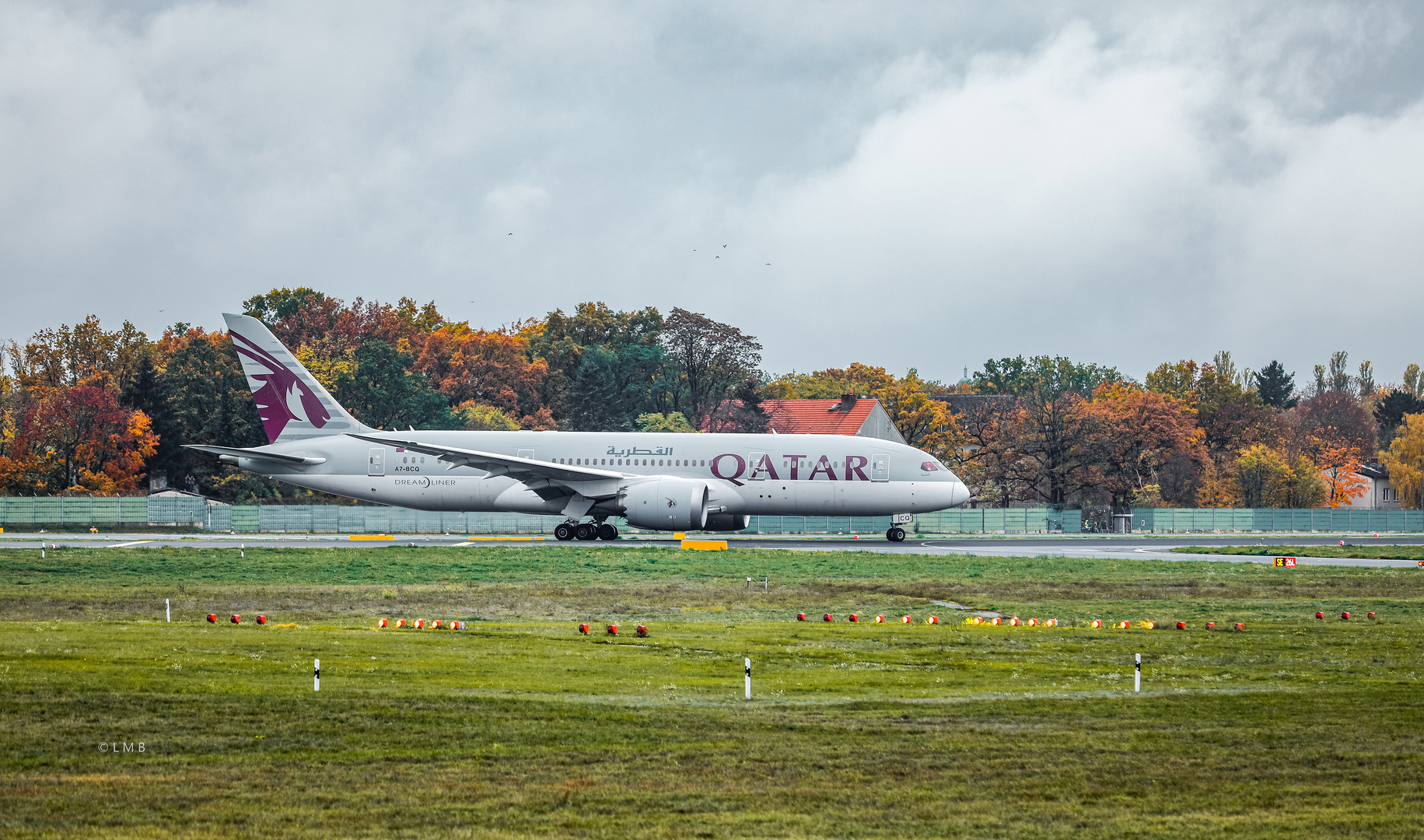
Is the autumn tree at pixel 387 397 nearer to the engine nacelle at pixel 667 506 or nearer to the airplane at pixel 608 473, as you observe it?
the airplane at pixel 608 473

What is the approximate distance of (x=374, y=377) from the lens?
8331 centimetres

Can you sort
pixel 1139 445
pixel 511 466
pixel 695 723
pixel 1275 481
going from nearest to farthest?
1. pixel 695 723
2. pixel 511 466
3. pixel 1139 445
4. pixel 1275 481

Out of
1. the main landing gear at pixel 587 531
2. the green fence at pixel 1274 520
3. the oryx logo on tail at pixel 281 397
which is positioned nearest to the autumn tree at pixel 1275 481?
the green fence at pixel 1274 520

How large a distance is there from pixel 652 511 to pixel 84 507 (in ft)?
113

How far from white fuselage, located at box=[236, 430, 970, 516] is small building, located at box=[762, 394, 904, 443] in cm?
3484

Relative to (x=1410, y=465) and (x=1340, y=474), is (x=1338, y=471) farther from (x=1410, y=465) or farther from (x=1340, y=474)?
(x=1410, y=465)

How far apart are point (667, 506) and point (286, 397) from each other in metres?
16.4

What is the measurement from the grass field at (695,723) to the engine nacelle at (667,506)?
675 inches

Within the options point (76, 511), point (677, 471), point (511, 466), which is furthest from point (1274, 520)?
point (76, 511)

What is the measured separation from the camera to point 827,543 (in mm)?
49062

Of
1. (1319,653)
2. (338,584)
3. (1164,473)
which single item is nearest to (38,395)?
(338,584)

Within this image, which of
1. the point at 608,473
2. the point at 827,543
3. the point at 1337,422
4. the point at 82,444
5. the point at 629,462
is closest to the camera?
the point at 608,473

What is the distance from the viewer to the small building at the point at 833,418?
8475 centimetres

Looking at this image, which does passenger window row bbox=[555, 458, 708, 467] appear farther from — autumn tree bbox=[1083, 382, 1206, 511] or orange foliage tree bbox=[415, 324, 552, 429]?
orange foliage tree bbox=[415, 324, 552, 429]
